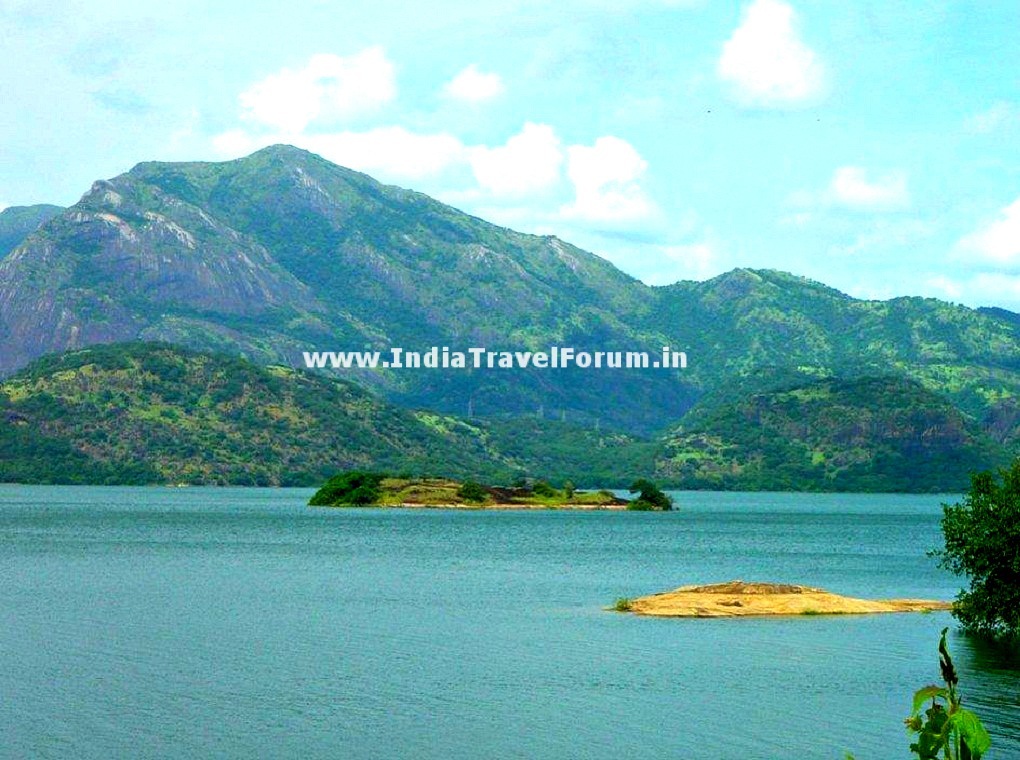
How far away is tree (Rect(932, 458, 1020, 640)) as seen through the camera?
99.4 metres

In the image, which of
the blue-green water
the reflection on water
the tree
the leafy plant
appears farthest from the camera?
the tree

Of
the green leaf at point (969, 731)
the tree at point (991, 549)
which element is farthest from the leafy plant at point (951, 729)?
the tree at point (991, 549)

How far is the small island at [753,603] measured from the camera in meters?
117

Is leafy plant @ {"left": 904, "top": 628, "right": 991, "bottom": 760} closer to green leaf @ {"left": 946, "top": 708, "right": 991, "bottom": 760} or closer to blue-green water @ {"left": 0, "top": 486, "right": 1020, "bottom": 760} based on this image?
A: green leaf @ {"left": 946, "top": 708, "right": 991, "bottom": 760}

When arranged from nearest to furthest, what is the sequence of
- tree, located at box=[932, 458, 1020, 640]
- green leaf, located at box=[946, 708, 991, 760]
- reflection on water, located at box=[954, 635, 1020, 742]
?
green leaf, located at box=[946, 708, 991, 760], reflection on water, located at box=[954, 635, 1020, 742], tree, located at box=[932, 458, 1020, 640]

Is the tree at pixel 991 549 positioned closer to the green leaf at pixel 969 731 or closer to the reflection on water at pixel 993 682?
the reflection on water at pixel 993 682

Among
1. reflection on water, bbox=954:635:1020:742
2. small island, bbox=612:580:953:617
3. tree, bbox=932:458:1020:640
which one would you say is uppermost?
tree, bbox=932:458:1020:640

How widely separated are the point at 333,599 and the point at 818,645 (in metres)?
52.3

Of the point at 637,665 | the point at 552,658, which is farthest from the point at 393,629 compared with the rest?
the point at 637,665

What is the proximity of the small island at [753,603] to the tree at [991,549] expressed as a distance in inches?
651

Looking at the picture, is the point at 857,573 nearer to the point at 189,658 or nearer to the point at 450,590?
the point at 450,590

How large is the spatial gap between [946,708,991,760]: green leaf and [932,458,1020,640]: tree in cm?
7920

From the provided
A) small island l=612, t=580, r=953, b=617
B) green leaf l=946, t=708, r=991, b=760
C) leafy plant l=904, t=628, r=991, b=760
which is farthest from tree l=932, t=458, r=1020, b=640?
green leaf l=946, t=708, r=991, b=760

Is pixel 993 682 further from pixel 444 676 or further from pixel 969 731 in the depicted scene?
pixel 969 731
